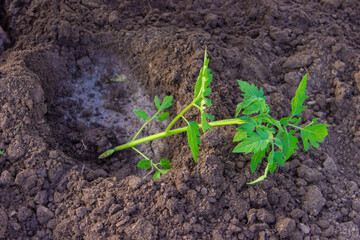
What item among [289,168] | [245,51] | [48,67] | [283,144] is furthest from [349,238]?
[48,67]

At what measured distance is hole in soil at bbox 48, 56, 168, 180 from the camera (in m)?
2.92

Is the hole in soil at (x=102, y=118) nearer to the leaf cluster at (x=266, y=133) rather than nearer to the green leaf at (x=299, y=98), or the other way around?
the leaf cluster at (x=266, y=133)

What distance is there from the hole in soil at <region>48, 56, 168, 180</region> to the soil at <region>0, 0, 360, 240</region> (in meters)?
0.01

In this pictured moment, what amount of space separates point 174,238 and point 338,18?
9.94ft

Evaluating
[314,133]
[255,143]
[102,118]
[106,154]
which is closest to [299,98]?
[314,133]

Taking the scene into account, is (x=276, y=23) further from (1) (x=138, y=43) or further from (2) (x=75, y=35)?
(2) (x=75, y=35)

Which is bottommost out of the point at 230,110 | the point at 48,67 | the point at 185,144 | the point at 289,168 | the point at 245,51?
the point at 289,168

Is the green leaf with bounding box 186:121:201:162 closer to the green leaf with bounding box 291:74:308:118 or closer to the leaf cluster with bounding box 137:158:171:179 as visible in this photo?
the leaf cluster with bounding box 137:158:171:179

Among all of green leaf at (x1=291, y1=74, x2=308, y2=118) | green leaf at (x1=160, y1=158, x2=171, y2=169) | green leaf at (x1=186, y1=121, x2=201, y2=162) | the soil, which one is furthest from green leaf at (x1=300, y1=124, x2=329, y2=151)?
green leaf at (x1=160, y1=158, x2=171, y2=169)

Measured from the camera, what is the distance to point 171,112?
3.16m

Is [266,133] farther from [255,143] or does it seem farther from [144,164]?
[144,164]

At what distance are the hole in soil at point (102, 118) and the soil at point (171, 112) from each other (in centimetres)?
1

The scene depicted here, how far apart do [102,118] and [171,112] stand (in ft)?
2.27

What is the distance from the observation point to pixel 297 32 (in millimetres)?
3533
